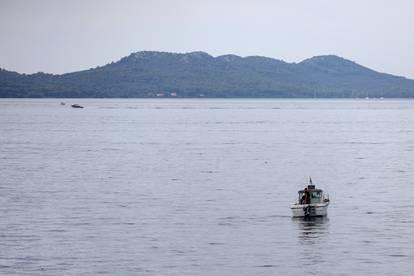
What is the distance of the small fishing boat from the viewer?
6081cm

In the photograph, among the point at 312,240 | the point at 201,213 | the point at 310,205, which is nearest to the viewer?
the point at 312,240

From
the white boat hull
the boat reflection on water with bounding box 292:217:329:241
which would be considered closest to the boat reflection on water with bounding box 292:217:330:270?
the boat reflection on water with bounding box 292:217:329:241

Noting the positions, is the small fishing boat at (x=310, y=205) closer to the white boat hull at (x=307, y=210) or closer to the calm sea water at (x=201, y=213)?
the white boat hull at (x=307, y=210)

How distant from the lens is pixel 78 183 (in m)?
83.9

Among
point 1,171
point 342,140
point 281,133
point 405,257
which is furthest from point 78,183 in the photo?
point 281,133

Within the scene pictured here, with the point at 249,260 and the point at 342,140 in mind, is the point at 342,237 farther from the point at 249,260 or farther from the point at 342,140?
the point at 342,140

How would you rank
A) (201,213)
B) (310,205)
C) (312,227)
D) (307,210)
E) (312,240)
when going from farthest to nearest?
(201,213), (307,210), (310,205), (312,227), (312,240)

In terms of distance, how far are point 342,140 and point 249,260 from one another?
360 feet

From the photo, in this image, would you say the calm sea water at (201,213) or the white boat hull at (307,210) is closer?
the calm sea water at (201,213)

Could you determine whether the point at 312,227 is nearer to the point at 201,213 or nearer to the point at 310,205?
the point at 310,205

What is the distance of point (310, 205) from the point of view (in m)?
60.7

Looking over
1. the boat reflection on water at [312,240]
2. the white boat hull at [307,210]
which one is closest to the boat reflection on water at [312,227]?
the boat reflection on water at [312,240]

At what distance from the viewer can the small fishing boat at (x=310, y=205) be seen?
60.8 meters

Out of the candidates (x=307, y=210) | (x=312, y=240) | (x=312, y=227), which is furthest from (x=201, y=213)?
(x=312, y=240)
